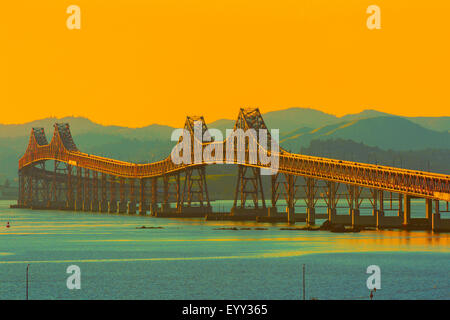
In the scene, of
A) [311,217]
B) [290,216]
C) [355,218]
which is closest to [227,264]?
[355,218]

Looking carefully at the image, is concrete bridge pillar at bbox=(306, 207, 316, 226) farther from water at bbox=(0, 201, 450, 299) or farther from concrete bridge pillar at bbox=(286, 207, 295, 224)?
water at bbox=(0, 201, 450, 299)

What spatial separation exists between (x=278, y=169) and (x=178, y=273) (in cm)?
8993

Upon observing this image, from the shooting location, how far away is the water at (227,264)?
73.3 meters

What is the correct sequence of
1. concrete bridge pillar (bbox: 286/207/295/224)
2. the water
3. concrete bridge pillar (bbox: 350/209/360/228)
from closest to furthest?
1. the water
2. concrete bridge pillar (bbox: 350/209/360/228)
3. concrete bridge pillar (bbox: 286/207/295/224)

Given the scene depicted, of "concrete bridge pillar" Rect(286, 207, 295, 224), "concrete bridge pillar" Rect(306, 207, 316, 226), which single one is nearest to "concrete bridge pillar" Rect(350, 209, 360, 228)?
"concrete bridge pillar" Rect(306, 207, 316, 226)

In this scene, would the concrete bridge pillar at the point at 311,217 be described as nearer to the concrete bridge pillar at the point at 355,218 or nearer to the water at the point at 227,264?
the concrete bridge pillar at the point at 355,218

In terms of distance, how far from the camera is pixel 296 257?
339ft

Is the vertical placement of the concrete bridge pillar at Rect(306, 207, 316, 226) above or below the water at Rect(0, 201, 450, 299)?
above

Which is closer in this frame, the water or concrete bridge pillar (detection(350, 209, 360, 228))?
the water

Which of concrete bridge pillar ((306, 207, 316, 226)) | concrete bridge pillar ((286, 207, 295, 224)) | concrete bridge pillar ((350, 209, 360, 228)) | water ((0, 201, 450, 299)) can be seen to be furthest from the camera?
concrete bridge pillar ((286, 207, 295, 224))

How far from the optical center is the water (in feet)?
241

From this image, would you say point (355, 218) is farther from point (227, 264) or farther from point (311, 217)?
point (227, 264)

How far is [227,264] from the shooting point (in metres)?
96.1

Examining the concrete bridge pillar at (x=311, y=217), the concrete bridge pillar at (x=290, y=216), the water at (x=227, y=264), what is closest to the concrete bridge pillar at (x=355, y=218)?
the water at (x=227, y=264)
